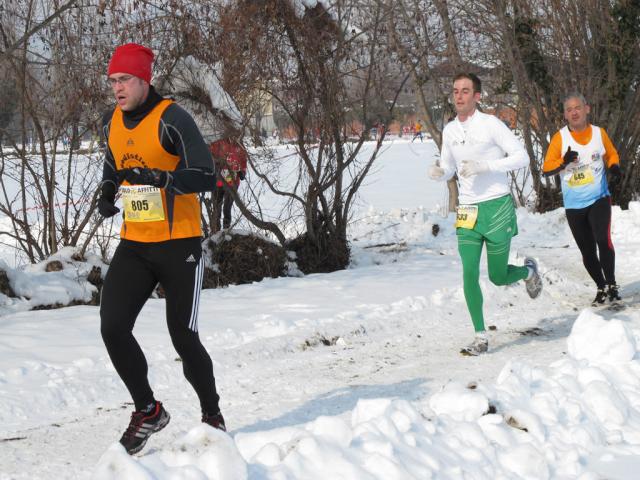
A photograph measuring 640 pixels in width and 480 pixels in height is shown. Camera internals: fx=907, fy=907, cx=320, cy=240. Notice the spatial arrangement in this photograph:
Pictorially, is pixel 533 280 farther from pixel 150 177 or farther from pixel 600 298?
pixel 150 177

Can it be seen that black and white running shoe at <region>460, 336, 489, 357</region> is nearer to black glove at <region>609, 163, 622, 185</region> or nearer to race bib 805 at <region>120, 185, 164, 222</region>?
black glove at <region>609, 163, 622, 185</region>

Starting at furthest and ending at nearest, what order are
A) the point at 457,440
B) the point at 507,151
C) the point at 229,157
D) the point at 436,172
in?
the point at 229,157, the point at 436,172, the point at 507,151, the point at 457,440

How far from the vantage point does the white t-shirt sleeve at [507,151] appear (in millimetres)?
5812

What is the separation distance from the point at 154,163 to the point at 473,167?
250 cm

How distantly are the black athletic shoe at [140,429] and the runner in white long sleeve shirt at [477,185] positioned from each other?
2605 mm

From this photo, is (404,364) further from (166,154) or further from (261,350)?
(166,154)

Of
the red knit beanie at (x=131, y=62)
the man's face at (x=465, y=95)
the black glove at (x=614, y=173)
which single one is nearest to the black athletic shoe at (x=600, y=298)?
the black glove at (x=614, y=173)

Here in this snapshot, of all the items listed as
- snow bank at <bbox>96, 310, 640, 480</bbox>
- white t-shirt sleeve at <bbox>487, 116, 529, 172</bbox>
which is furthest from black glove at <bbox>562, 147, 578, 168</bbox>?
snow bank at <bbox>96, 310, 640, 480</bbox>

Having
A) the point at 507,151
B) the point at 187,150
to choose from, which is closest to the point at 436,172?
the point at 507,151

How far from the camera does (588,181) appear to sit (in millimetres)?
7418

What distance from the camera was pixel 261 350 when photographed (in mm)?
6156

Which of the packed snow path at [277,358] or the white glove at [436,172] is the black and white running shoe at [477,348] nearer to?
the packed snow path at [277,358]

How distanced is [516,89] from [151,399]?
40.5ft

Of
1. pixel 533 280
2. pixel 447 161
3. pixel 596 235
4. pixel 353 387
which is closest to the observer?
pixel 353 387
